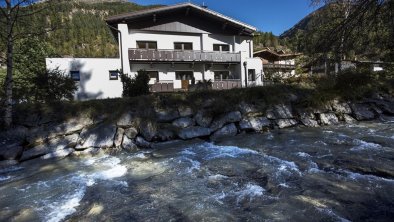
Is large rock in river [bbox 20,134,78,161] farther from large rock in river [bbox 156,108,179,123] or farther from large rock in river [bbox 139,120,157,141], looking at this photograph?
large rock in river [bbox 156,108,179,123]

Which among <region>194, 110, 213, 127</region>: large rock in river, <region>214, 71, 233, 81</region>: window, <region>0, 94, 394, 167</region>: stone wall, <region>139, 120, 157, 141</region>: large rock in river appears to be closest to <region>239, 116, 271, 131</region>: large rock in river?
<region>0, 94, 394, 167</region>: stone wall

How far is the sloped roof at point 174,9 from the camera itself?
72.0 feet

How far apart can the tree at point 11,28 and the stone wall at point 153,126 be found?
1.13 m

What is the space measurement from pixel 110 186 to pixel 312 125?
35.7 feet

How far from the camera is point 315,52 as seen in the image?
5906 mm

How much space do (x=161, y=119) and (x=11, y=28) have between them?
23.0ft

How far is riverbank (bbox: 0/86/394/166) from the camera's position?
35.5 ft

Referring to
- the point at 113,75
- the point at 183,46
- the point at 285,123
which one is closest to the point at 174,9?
the point at 183,46

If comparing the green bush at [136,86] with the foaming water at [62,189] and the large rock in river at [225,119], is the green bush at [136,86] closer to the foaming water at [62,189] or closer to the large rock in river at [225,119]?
the large rock in river at [225,119]

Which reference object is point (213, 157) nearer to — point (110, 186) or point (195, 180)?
point (195, 180)

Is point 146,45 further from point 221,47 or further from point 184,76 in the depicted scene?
point 221,47

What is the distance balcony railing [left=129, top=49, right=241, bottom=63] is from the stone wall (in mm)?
9948

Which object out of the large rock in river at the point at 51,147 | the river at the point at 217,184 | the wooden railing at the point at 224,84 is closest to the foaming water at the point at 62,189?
the river at the point at 217,184

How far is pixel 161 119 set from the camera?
12.8 metres
